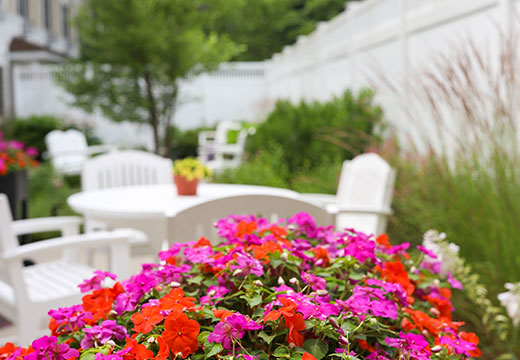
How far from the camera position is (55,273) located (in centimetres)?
289

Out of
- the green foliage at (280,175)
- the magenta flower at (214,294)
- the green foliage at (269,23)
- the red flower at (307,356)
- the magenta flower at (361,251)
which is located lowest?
the green foliage at (280,175)

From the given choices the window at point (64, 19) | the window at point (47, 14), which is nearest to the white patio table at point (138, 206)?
the window at point (47, 14)

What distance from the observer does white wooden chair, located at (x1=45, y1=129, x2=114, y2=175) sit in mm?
10459

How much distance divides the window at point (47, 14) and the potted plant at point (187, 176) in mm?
16078

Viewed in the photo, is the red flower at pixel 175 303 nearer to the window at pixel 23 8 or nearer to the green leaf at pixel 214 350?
the green leaf at pixel 214 350

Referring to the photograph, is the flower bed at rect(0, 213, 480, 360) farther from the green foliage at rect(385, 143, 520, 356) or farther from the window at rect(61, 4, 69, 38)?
the window at rect(61, 4, 69, 38)

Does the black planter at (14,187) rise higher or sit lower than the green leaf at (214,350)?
lower

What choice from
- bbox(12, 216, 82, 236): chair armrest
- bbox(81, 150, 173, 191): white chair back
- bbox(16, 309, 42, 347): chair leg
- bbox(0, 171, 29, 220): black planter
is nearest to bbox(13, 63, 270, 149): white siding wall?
bbox(81, 150, 173, 191): white chair back

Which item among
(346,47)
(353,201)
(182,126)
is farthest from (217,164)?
(182,126)

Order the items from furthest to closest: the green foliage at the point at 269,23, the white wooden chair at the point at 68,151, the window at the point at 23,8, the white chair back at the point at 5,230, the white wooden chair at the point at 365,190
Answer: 1. the green foliage at the point at 269,23
2. the window at the point at 23,8
3. the white wooden chair at the point at 68,151
4. the white wooden chair at the point at 365,190
5. the white chair back at the point at 5,230

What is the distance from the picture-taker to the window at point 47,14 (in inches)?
690

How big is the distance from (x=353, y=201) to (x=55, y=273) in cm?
179

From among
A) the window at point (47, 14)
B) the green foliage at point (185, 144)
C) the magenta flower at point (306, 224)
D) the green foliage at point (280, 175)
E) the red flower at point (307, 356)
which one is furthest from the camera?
the window at point (47, 14)

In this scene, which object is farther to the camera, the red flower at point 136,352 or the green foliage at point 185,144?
the green foliage at point 185,144
